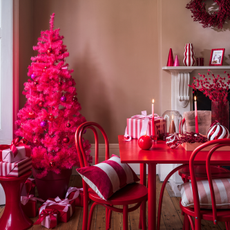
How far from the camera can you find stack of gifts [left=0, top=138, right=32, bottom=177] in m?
1.83

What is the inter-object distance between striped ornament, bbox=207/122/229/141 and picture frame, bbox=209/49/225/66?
1560mm

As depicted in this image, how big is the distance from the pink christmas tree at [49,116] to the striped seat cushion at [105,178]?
0.91m

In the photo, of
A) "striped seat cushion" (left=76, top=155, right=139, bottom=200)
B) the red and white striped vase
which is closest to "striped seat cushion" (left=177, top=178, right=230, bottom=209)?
"striped seat cushion" (left=76, top=155, right=139, bottom=200)

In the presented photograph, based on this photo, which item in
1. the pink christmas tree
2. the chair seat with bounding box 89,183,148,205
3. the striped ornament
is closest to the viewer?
the chair seat with bounding box 89,183,148,205

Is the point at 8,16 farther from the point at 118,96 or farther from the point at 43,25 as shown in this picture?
the point at 118,96

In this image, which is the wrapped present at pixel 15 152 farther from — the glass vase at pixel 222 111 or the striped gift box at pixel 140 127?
the glass vase at pixel 222 111

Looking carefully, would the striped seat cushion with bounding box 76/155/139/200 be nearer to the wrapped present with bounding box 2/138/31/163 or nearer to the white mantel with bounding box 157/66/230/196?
the wrapped present with bounding box 2/138/31/163

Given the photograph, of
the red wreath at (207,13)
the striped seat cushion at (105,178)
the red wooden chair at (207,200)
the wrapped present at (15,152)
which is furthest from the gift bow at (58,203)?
the red wreath at (207,13)

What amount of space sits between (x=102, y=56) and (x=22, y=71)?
3.50ft

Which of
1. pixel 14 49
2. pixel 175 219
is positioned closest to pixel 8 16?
pixel 14 49

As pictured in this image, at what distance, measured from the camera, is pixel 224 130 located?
57.6 inches

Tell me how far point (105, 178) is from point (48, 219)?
845 millimetres

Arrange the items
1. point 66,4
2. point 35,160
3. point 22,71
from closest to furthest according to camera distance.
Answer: point 35,160, point 22,71, point 66,4

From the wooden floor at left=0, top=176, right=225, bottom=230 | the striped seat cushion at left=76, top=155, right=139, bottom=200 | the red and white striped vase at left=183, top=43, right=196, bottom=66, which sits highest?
the red and white striped vase at left=183, top=43, right=196, bottom=66
